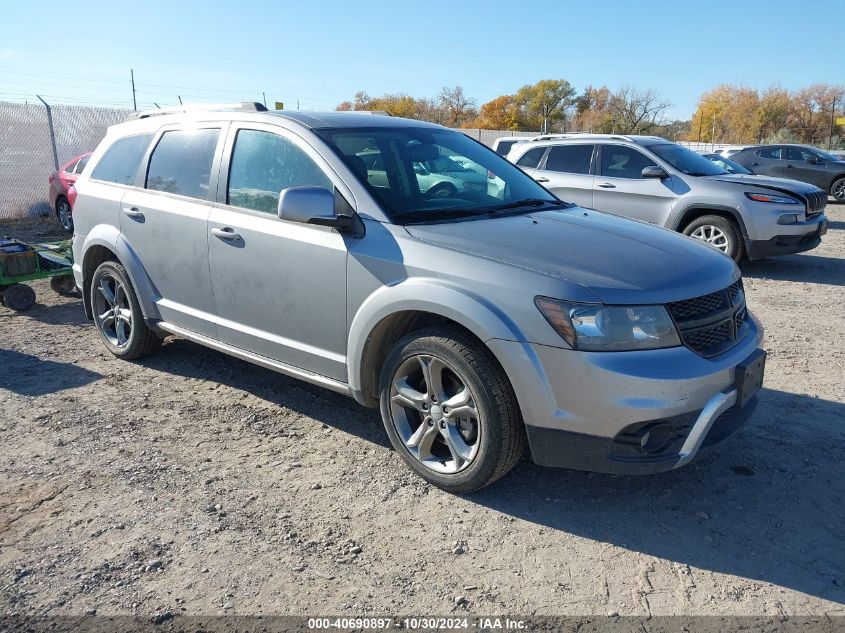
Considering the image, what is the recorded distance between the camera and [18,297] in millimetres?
7246

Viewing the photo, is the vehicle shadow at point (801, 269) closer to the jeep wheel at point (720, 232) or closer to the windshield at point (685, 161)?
the jeep wheel at point (720, 232)

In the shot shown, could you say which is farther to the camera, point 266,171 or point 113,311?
point 113,311

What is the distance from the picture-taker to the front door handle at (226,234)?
4.21 meters

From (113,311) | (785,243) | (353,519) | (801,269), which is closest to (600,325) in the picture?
(353,519)

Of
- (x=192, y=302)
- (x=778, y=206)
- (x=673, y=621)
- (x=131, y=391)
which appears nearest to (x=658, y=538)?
(x=673, y=621)

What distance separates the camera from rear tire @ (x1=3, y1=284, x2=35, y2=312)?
23.6 ft

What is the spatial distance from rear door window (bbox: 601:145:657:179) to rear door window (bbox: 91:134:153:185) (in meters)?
6.45

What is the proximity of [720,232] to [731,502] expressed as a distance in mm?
6291

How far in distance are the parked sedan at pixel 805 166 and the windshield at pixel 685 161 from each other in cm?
981

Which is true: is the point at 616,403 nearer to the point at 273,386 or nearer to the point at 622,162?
the point at 273,386

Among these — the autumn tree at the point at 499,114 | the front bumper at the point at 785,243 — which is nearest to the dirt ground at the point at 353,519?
the front bumper at the point at 785,243

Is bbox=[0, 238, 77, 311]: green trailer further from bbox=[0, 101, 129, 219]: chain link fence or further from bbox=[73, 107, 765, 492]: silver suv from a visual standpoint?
bbox=[0, 101, 129, 219]: chain link fence

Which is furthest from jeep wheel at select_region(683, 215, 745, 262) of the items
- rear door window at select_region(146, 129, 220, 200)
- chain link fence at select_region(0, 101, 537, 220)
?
chain link fence at select_region(0, 101, 537, 220)

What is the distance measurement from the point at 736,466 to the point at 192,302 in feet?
11.2
